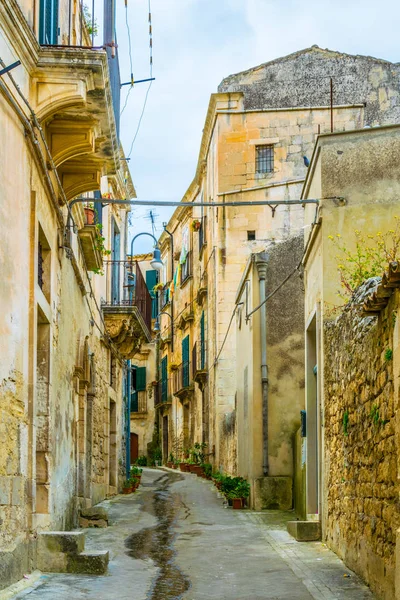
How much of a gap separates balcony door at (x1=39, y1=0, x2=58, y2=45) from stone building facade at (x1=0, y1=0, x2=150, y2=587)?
0.05ft

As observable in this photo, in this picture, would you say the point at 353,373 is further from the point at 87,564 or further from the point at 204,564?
the point at 87,564

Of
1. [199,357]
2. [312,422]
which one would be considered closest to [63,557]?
[312,422]

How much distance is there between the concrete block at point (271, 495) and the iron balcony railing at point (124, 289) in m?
4.82

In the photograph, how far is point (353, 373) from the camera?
10.2 metres

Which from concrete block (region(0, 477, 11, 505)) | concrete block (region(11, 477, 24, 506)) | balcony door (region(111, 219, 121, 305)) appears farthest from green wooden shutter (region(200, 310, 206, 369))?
concrete block (region(0, 477, 11, 505))

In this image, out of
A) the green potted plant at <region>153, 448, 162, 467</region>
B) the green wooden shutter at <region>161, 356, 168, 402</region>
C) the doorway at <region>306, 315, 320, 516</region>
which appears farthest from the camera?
the green potted plant at <region>153, 448, 162, 467</region>

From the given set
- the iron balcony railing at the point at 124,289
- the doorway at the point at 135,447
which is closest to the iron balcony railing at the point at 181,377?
the doorway at the point at 135,447

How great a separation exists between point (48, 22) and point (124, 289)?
12740mm

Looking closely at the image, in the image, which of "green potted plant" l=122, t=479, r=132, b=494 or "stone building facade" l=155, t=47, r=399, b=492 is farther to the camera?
"stone building facade" l=155, t=47, r=399, b=492

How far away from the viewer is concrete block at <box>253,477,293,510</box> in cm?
1820

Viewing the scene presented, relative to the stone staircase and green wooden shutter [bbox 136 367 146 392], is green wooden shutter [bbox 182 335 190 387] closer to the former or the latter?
green wooden shutter [bbox 136 367 146 392]

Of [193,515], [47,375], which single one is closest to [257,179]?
[193,515]

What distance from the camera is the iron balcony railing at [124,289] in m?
21.5

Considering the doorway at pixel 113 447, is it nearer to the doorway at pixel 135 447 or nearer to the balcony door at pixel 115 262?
the balcony door at pixel 115 262
